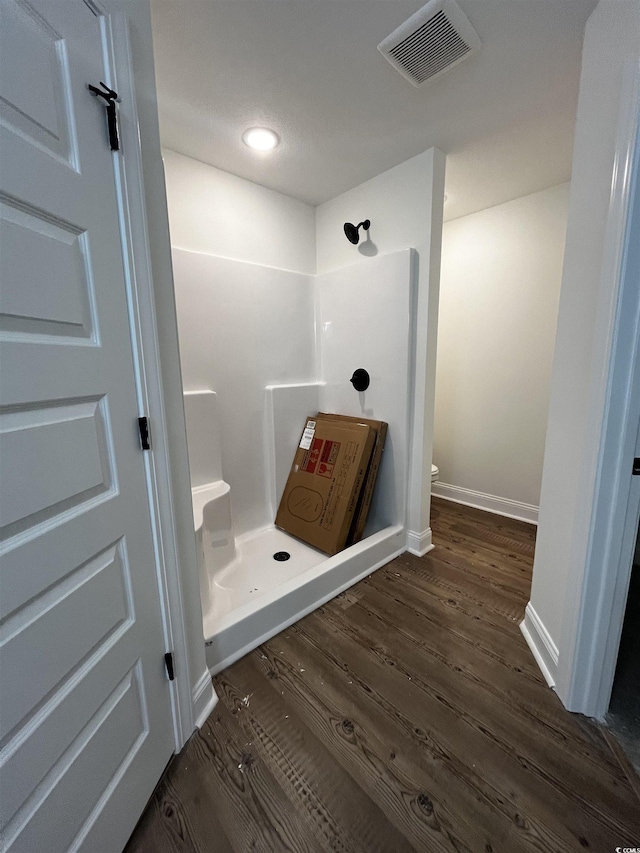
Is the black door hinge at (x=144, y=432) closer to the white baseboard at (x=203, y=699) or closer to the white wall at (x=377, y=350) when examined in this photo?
the white baseboard at (x=203, y=699)

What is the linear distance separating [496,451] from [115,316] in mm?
2888

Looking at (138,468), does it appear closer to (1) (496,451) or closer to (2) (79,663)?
(2) (79,663)

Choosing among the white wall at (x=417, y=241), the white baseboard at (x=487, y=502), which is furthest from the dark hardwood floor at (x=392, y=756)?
the white baseboard at (x=487, y=502)

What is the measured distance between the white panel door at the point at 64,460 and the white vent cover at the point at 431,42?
105 centimetres

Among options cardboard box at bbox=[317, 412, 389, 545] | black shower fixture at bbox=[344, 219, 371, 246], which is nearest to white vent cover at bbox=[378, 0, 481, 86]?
black shower fixture at bbox=[344, 219, 371, 246]

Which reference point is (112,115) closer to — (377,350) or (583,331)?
(583,331)

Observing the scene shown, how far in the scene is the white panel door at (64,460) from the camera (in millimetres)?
588

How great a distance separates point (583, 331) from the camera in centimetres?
119

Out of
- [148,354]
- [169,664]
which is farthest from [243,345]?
[169,664]

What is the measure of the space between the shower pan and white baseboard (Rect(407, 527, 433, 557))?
6 centimetres

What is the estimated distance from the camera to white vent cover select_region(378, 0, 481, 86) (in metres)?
1.14

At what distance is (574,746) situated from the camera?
110 centimetres

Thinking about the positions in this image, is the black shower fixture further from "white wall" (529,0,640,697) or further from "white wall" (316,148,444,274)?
"white wall" (529,0,640,697)

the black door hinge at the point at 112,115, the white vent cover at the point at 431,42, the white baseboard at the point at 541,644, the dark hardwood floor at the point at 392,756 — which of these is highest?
the white vent cover at the point at 431,42
